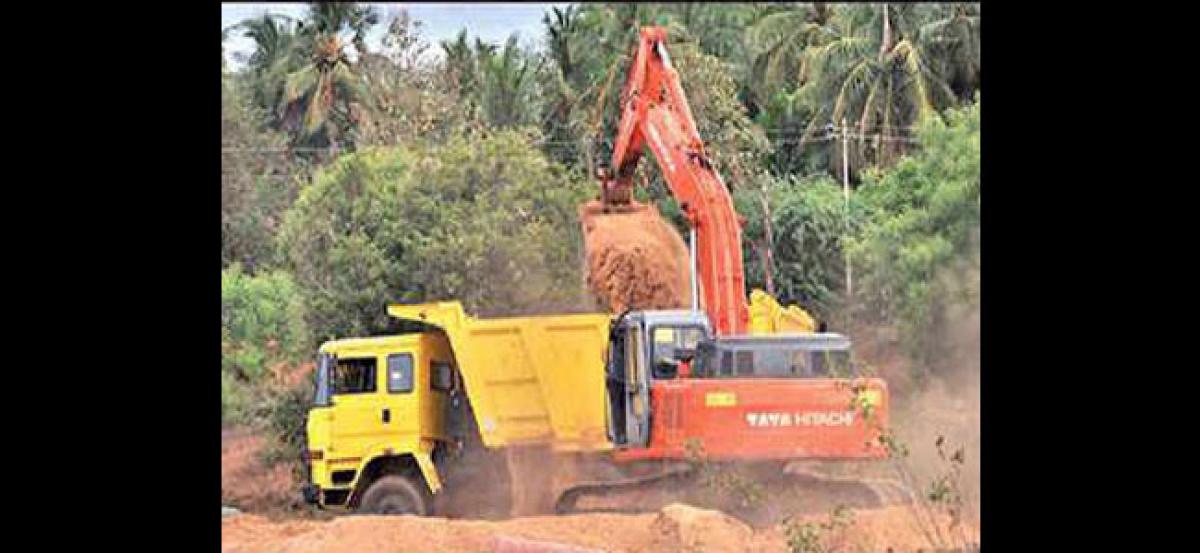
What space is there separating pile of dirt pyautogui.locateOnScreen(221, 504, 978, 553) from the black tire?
0.57 metres

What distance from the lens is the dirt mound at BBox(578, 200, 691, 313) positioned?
14.5 m

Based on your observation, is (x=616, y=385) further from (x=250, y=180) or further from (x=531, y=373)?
(x=250, y=180)

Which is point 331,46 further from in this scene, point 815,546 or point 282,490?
point 815,546

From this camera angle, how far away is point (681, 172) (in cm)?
1375

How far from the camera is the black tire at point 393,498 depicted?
518 inches

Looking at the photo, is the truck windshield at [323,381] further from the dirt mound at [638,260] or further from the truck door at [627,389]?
the dirt mound at [638,260]

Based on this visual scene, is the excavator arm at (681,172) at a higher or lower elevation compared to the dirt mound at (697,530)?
higher

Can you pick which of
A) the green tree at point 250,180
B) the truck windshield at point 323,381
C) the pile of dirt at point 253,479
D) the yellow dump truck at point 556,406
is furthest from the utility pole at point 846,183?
the green tree at point 250,180

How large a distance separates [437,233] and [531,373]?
180cm

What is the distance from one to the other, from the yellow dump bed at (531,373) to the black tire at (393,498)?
0.69 metres

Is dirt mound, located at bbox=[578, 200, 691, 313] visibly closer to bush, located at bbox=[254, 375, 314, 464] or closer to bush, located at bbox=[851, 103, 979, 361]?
bush, located at bbox=[851, 103, 979, 361]

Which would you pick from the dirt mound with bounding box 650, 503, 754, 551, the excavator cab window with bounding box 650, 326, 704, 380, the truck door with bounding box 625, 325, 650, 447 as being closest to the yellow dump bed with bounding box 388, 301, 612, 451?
the truck door with bounding box 625, 325, 650, 447

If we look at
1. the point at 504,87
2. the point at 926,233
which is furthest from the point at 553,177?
the point at 926,233
